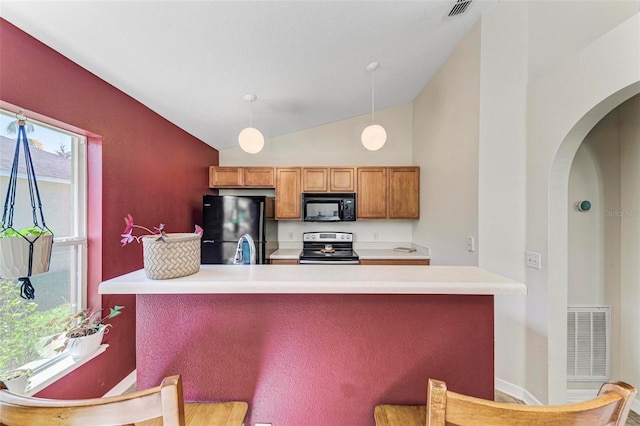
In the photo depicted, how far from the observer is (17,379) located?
128 centimetres

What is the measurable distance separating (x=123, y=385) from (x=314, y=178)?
2840 millimetres

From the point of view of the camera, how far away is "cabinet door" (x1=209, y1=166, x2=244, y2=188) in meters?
3.62

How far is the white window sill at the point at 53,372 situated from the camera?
143 centimetres

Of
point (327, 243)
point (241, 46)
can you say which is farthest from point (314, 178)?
point (241, 46)

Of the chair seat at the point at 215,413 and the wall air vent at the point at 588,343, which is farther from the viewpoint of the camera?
the wall air vent at the point at 588,343

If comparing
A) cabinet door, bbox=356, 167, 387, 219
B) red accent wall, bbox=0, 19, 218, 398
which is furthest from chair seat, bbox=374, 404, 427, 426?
cabinet door, bbox=356, 167, 387, 219

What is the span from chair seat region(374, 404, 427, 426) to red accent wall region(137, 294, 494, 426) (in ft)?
0.14

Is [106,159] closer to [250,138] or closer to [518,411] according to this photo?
[250,138]

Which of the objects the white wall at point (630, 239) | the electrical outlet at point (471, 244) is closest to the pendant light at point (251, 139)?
the electrical outlet at point (471, 244)

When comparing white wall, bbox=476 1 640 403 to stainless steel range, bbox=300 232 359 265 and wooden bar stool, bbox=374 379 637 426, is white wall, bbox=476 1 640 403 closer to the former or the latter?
wooden bar stool, bbox=374 379 637 426

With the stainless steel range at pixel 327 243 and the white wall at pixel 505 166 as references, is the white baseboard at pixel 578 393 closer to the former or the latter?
the white wall at pixel 505 166

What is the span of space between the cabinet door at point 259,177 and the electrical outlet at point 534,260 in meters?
2.88

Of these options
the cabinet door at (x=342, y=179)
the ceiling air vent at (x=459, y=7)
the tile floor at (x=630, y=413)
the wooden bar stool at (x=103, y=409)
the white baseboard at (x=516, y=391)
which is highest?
the ceiling air vent at (x=459, y=7)

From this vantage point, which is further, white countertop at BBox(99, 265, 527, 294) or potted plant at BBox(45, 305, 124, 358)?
potted plant at BBox(45, 305, 124, 358)
